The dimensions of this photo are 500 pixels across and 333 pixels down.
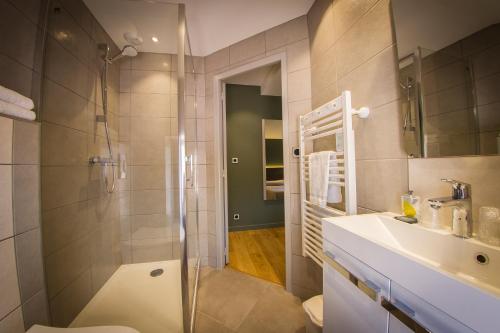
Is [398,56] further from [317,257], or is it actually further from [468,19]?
[317,257]

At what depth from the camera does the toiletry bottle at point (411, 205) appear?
0.76 m

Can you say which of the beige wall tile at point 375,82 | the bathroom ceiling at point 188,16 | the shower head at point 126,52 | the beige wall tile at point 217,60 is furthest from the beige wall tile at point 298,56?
the shower head at point 126,52

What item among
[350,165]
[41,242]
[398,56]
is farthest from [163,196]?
[398,56]

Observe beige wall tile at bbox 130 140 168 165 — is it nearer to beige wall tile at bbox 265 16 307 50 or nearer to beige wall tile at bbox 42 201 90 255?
beige wall tile at bbox 42 201 90 255

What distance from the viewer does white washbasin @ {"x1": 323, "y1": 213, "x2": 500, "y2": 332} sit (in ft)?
1.14

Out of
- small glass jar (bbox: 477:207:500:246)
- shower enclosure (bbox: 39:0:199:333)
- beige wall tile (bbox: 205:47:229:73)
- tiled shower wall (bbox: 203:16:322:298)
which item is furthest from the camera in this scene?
beige wall tile (bbox: 205:47:229:73)

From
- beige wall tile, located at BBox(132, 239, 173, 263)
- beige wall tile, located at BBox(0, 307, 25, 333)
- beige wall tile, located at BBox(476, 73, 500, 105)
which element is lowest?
beige wall tile, located at BBox(132, 239, 173, 263)

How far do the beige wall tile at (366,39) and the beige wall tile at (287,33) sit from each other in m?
0.48

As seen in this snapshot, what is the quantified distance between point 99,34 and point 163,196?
142 cm

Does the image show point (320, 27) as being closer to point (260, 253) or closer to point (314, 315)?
point (314, 315)

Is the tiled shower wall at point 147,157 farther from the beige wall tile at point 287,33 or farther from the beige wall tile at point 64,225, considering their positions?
the beige wall tile at point 287,33

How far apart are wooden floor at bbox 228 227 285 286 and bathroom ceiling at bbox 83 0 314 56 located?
7.36ft

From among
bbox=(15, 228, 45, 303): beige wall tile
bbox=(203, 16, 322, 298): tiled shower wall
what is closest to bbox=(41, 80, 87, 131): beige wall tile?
bbox=(15, 228, 45, 303): beige wall tile

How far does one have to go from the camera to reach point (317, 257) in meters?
1.22
